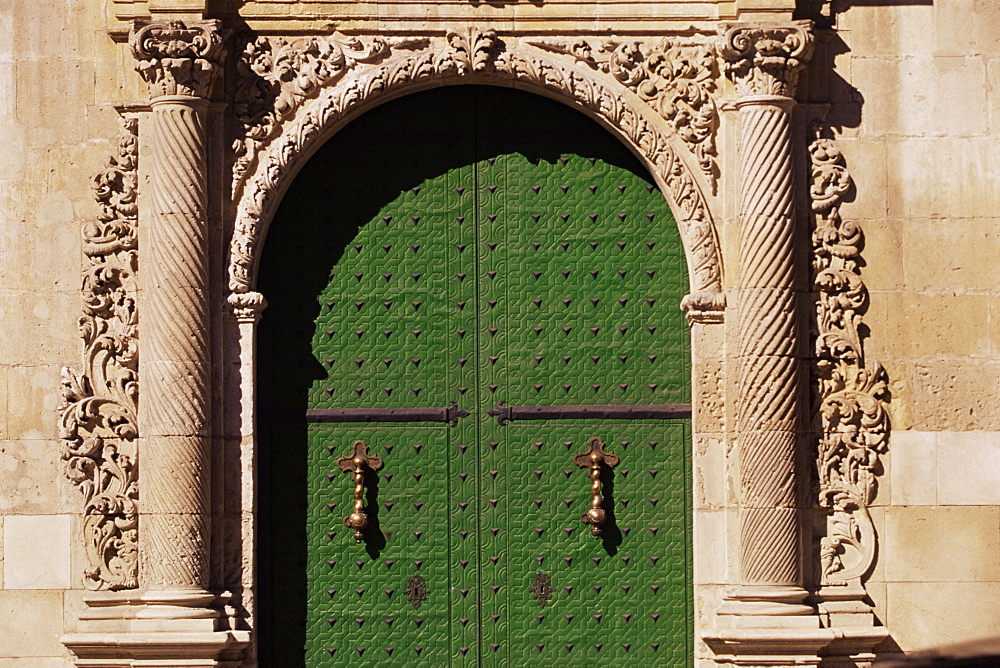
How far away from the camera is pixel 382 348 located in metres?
9.48

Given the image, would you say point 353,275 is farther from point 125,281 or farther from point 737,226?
point 737,226

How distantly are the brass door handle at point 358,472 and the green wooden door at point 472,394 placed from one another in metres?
0.06

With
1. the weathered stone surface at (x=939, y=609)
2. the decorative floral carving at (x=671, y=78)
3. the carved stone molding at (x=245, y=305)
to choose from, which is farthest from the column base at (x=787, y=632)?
the carved stone molding at (x=245, y=305)

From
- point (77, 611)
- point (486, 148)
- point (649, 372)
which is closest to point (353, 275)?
point (486, 148)

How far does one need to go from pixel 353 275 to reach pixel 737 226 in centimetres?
215

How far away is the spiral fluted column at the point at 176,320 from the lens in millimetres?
8969

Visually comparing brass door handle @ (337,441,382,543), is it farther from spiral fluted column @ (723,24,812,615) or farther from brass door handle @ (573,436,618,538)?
spiral fluted column @ (723,24,812,615)

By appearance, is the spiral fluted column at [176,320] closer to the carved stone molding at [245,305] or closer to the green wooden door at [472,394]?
the carved stone molding at [245,305]

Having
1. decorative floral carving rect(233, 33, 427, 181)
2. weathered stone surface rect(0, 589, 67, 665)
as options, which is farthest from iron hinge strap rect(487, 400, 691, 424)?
weathered stone surface rect(0, 589, 67, 665)

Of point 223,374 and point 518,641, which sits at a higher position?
point 223,374

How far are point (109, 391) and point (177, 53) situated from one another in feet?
6.07

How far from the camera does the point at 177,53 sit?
29.7 feet

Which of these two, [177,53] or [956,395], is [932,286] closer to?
[956,395]

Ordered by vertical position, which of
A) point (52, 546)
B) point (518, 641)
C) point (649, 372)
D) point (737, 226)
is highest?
point (737, 226)
